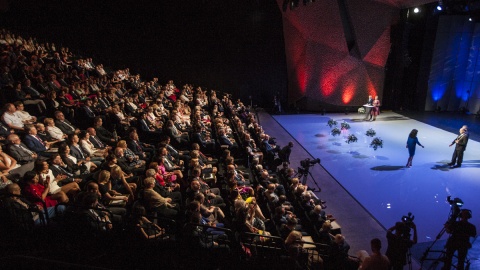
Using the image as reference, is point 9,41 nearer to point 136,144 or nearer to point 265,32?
point 136,144

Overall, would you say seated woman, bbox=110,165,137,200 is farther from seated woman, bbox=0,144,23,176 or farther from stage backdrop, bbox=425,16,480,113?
stage backdrop, bbox=425,16,480,113

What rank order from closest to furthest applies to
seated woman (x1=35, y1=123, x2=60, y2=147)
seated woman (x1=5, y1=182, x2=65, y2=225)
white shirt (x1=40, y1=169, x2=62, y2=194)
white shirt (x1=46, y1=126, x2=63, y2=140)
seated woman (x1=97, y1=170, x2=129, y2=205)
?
seated woman (x1=5, y1=182, x2=65, y2=225), white shirt (x1=40, y1=169, x2=62, y2=194), seated woman (x1=97, y1=170, x2=129, y2=205), seated woman (x1=35, y1=123, x2=60, y2=147), white shirt (x1=46, y1=126, x2=63, y2=140)

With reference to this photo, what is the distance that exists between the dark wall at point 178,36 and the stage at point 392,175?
4914mm

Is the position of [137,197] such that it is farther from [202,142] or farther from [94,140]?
[202,142]

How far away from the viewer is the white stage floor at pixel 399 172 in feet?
21.6

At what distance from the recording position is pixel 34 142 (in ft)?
19.0

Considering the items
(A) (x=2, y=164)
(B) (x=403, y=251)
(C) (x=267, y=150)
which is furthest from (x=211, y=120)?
(B) (x=403, y=251)

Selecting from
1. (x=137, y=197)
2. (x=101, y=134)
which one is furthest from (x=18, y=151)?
(x=137, y=197)

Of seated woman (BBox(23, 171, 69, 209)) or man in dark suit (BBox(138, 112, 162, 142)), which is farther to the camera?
man in dark suit (BBox(138, 112, 162, 142))

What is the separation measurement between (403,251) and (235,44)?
44.1 feet

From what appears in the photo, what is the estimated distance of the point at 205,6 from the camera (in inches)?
614

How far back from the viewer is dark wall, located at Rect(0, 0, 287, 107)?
1522 centimetres

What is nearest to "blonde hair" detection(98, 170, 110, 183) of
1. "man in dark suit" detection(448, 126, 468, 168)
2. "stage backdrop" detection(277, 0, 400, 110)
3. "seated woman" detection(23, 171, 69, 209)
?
"seated woman" detection(23, 171, 69, 209)

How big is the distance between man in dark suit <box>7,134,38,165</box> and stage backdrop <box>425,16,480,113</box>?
1605 cm
